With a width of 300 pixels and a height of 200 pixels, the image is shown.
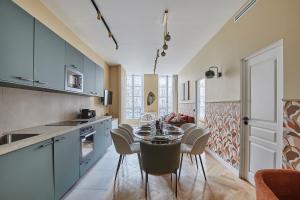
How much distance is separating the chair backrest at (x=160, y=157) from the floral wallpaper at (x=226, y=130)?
1484mm

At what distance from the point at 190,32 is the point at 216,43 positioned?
2.28 ft

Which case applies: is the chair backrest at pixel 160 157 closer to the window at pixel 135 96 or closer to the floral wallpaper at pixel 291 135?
the floral wallpaper at pixel 291 135

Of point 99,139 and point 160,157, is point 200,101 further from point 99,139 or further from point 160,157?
point 160,157

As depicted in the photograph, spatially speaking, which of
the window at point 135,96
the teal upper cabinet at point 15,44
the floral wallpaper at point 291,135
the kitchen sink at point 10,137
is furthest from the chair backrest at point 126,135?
the window at point 135,96

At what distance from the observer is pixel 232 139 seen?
10.8 feet

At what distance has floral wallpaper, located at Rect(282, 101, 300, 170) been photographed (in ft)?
5.93

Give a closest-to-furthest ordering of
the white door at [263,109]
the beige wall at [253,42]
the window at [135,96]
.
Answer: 1. the beige wall at [253,42]
2. the white door at [263,109]
3. the window at [135,96]

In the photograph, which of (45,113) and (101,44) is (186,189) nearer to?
(45,113)

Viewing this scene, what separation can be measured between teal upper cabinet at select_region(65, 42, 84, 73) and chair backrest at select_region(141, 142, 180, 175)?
6.41 ft

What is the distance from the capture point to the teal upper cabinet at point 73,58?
2957 mm

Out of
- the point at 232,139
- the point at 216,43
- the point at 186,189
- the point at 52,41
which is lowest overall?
the point at 186,189

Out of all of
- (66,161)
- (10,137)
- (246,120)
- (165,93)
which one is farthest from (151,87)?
(10,137)

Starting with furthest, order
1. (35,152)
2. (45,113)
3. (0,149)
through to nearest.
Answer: (45,113), (35,152), (0,149)

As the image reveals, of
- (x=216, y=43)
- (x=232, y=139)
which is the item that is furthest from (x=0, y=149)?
(x=216, y=43)
